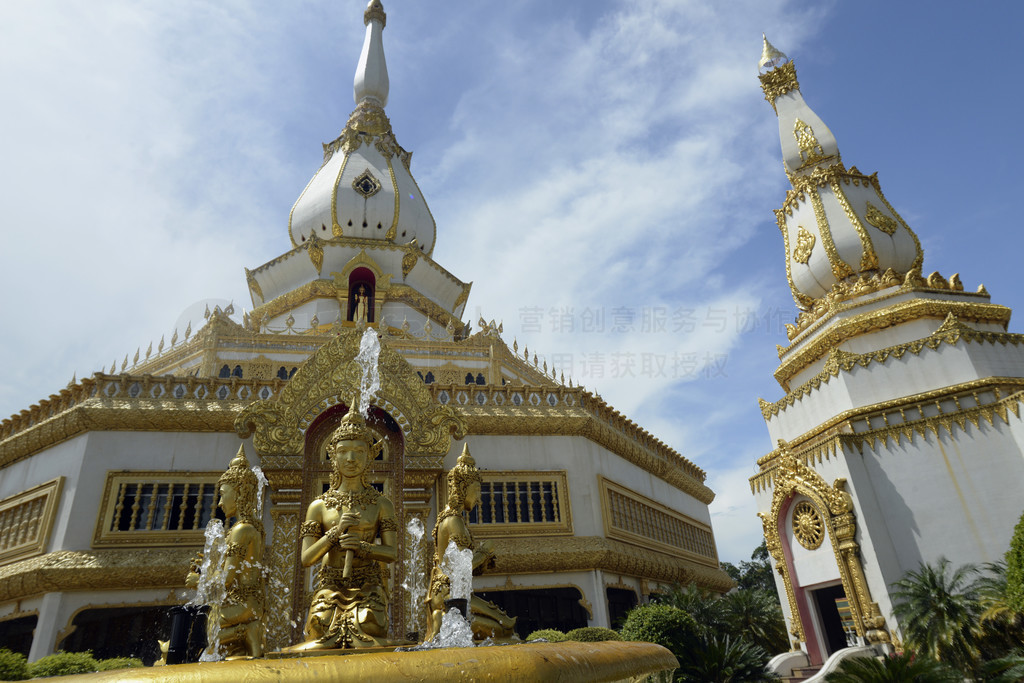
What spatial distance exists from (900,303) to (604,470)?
10251 mm

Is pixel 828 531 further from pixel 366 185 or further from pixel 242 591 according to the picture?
pixel 366 185

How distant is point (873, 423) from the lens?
55.1ft

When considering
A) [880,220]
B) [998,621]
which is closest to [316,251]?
[880,220]

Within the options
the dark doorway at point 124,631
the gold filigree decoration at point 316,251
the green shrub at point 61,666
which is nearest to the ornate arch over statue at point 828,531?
the dark doorway at point 124,631

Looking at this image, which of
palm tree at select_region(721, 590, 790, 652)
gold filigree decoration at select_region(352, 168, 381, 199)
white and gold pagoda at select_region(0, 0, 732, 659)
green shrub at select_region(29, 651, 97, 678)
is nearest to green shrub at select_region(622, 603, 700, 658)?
white and gold pagoda at select_region(0, 0, 732, 659)

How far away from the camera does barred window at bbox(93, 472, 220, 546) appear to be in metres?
14.2

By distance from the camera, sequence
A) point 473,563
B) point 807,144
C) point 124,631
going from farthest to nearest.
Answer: point 807,144
point 124,631
point 473,563

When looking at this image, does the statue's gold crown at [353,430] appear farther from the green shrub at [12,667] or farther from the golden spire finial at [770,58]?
the golden spire finial at [770,58]

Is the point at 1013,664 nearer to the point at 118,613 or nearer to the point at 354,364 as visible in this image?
the point at 354,364

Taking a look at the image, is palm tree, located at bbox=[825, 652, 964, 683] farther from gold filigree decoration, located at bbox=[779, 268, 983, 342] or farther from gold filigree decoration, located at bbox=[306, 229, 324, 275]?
gold filigree decoration, located at bbox=[306, 229, 324, 275]

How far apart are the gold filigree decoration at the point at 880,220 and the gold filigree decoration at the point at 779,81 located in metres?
6.36

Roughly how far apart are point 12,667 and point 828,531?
711 inches

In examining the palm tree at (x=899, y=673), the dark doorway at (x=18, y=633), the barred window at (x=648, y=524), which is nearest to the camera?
the palm tree at (x=899, y=673)

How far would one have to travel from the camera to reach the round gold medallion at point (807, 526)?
55.3ft
